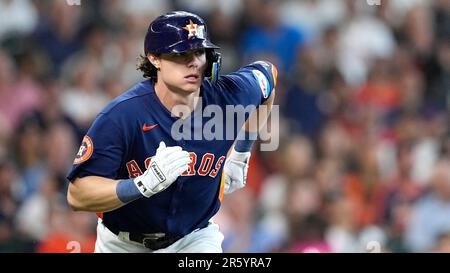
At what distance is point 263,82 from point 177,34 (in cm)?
79

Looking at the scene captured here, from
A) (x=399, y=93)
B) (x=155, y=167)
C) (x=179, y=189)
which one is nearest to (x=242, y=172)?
(x=179, y=189)

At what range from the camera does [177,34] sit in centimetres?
469

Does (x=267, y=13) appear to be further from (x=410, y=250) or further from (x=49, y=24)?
(x=410, y=250)

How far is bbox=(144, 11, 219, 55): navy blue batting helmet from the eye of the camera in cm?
468

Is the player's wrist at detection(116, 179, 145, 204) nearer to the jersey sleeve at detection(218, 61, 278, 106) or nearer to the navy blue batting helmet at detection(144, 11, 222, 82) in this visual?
the navy blue batting helmet at detection(144, 11, 222, 82)

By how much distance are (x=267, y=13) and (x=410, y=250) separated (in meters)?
3.12

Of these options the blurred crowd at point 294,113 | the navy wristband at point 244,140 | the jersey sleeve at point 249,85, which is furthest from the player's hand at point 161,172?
the blurred crowd at point 294,113

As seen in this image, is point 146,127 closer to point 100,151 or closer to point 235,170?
point 100,151

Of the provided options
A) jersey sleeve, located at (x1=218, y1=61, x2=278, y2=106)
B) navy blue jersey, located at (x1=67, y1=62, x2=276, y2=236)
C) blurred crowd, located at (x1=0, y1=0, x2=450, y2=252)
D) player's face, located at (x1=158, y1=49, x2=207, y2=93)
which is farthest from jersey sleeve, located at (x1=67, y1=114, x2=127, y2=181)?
blurred crowd, located at (x1=0, y1=0, x2=450, y2=252)

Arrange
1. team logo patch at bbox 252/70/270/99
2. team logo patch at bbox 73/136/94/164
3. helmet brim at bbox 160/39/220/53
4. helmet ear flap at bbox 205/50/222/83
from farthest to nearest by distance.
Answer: team logo patch at bbox 252/70/270/99 → helmet ear flap at bbox 205/50/222/83 → helmet brim at bbox 160/39/220/53 → team logo patch at bbox 73/136/94/164

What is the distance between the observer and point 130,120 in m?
4.66

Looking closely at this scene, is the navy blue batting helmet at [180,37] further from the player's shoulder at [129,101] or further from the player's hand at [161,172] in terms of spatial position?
the player's hand at [161,172]

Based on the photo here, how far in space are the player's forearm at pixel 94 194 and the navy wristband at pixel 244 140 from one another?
109cm

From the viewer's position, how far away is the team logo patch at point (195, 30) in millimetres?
4703
